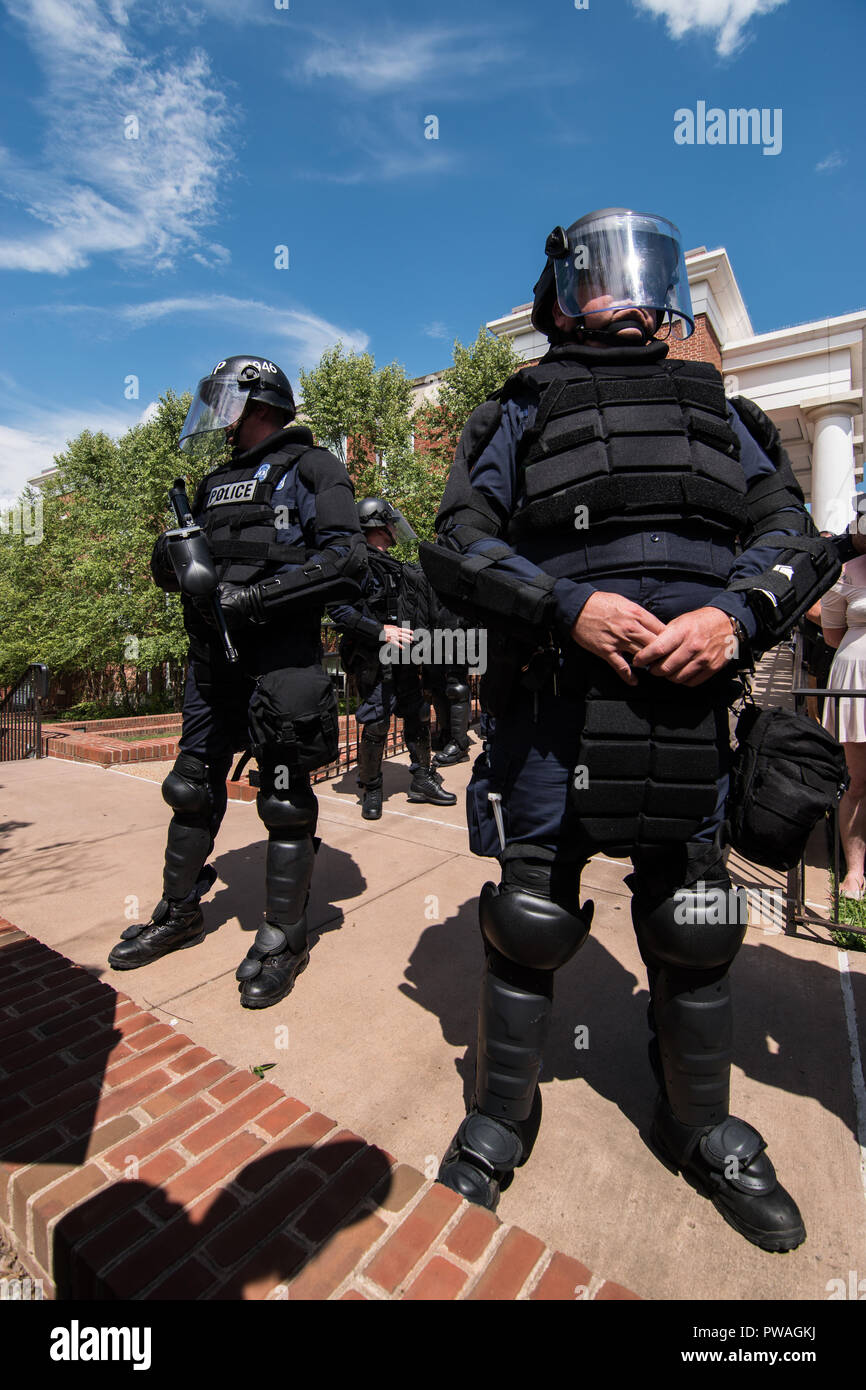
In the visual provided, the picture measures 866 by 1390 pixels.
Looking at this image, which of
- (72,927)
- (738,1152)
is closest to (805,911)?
(738,1152)

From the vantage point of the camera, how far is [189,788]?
274cm

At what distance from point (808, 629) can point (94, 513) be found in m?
15.2

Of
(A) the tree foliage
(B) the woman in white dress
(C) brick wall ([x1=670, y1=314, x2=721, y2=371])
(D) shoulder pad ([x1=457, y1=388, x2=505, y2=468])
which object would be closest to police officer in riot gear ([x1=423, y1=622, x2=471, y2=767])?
(B) the woman in white dress

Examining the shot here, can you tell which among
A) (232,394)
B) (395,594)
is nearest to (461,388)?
(395,594)

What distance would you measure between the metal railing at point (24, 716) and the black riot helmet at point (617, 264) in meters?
7.84

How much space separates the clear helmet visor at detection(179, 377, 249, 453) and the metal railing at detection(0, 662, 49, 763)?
6.16 meters

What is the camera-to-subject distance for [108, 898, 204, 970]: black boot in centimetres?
265

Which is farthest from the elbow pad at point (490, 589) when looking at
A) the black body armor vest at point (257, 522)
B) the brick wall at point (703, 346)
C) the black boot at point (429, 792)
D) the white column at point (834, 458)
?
the white column at point (834, 458)

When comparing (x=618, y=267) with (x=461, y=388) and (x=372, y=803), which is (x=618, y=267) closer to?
(x=372, y=803)

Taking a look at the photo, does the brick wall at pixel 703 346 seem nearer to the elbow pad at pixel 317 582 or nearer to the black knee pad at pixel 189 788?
the elbow pad at pixel 317 582

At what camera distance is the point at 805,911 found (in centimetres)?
302

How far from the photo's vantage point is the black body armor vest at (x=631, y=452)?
150cm

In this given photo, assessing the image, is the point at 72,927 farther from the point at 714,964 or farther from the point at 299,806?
the point at 714,964

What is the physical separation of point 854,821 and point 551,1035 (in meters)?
2.10
